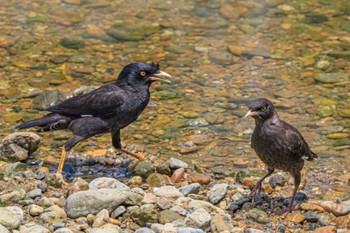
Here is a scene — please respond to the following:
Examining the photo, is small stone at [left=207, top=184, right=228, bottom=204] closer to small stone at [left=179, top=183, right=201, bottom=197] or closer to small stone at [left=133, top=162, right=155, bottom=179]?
small stone at [left=179, top=183, right=201, bottom=197]

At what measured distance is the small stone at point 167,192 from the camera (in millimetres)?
8102

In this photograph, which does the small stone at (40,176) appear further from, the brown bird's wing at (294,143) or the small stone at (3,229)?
the brown bird's wing at (294,143)

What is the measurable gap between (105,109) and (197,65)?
4.09m

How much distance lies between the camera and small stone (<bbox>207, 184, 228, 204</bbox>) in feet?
27.0

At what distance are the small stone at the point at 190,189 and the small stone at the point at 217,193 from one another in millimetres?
154

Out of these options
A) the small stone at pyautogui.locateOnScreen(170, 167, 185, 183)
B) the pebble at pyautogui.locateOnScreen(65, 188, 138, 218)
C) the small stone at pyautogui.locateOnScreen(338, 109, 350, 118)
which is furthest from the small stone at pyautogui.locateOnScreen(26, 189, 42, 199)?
the small stone at pyautogui.locateOnScreen(338, 109, 350, 118)

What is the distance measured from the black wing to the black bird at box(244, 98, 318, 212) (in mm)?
1892

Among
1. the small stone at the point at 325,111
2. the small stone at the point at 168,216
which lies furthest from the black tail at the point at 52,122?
the small stone at the point at 325,111

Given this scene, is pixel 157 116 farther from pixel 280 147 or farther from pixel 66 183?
pixel 280 147

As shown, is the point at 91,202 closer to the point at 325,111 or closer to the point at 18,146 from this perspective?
the point at 18,146

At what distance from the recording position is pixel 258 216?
7.89 m

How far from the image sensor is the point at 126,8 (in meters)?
15.5

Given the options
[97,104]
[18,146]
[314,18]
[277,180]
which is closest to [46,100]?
[18,146]

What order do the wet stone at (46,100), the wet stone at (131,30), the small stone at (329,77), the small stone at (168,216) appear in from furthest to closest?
the wet stone at (131,30) → the small stone at (329,77) → the wet stone at (46,100) → the small stone at (168,216)
